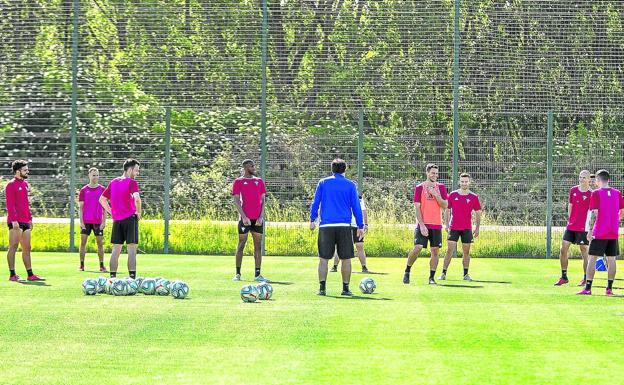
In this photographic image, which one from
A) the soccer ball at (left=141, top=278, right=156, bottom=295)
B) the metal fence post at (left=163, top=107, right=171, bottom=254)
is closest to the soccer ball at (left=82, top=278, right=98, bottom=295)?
the soccer ball at (left=141, top=278, right=156, bottom=295)

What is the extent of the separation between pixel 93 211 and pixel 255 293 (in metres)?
7.11

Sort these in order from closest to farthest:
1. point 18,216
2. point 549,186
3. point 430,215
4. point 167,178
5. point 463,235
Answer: point 18,216 < point 430,215 < point 463,235 < point 549,186 < point 167,178

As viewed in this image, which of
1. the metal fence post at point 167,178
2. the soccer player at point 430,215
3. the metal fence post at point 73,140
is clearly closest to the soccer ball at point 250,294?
the soccer player at point 430,215

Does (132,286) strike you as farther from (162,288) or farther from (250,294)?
(250,294)

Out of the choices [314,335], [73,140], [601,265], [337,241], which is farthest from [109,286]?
[73,140]

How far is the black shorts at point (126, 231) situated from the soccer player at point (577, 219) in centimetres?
693

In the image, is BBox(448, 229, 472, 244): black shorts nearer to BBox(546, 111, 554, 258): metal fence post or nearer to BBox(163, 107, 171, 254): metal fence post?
BBox(546, 111, 554, 258): metal fence post

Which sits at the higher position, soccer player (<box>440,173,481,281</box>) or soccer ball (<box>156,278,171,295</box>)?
soccer player (<box>440,173,481,281</box>)

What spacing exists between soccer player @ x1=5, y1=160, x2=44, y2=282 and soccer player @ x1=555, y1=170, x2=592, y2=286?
8650 mm

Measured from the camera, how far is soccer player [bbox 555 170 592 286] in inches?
776

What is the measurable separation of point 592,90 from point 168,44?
413 inches

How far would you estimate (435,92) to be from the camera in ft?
94.5

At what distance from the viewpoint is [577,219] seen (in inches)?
786

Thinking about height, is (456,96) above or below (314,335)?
above
